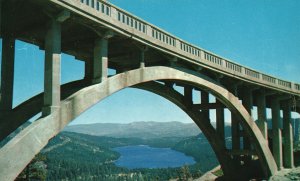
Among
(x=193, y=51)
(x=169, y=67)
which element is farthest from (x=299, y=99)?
(x=169, y=67)

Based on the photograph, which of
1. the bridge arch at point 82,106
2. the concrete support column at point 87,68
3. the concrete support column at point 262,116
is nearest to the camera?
the bridge arch at point 82,106

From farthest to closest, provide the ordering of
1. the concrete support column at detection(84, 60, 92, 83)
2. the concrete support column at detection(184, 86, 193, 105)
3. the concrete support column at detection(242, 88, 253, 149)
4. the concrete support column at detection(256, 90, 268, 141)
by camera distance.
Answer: the concrete support column at detection(256, 90, 268, 141), the concrete support column at detection(242, 88, 253, 149), the concrete support column at detection(184, 86, 193, 105), the concrete support column at detection(84, 60, 92, 83)

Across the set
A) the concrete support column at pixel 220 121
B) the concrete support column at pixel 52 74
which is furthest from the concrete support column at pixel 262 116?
the concrete support column at pixel 52 74

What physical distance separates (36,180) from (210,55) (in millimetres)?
32634

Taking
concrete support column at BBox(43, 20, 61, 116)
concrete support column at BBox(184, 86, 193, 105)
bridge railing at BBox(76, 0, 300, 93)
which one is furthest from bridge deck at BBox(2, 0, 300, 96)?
concrete support column at BBox(184, 86, 193, 105)

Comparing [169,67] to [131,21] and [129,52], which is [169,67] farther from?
[131,21]

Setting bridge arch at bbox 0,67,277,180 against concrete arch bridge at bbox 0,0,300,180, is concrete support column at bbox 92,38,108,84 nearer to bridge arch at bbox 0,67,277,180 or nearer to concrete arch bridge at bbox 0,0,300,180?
concrete arch bridge at bbox 0,0,300,180

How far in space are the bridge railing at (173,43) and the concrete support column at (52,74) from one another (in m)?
1.93

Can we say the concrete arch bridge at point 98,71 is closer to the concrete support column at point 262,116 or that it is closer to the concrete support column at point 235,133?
the concrete support column at point 262,116

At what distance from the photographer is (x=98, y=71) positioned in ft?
45.1

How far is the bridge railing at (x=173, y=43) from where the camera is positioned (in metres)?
14.1

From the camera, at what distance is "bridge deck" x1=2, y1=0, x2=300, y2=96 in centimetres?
1246

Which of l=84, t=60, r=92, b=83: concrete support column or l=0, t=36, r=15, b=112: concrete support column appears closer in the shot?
l=0, t=36, r=15, b=112: concrete support column

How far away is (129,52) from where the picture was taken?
18.9 m
